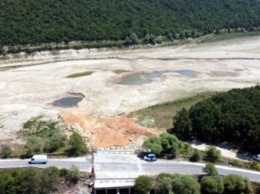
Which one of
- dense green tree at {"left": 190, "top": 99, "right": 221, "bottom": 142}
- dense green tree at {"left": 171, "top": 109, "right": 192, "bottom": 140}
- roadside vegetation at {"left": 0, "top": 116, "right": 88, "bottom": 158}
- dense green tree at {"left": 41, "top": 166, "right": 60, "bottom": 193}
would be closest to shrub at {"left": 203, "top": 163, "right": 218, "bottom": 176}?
dense green tree at {"left": 190, "top": 99, "right": 221, "bottom": 142}

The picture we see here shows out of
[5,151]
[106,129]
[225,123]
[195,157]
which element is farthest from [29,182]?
[225,123]

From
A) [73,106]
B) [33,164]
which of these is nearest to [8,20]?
[73,106]

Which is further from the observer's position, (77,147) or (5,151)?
(77,147)

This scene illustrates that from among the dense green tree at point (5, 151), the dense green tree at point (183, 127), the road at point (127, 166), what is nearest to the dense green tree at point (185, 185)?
the road at point (127, 166)

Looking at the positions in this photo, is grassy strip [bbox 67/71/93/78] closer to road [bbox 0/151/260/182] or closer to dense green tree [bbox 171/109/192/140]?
dense green tree [bbox 171/109/192/140]

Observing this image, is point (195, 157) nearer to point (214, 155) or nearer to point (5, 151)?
point (214, 155)

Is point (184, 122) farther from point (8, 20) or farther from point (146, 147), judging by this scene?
point (8, 20)
